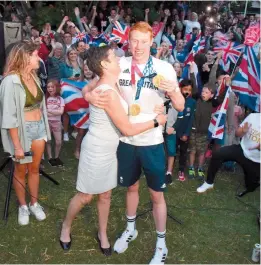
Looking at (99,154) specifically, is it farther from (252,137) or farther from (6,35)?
(6,35)

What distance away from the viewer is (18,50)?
3.43m

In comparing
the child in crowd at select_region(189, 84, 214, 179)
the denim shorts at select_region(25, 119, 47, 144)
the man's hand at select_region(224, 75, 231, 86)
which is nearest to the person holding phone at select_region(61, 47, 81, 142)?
the child in crowd at select_region(189, 84, 214, 179)

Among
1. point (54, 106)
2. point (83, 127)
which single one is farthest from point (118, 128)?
point (83, 127)

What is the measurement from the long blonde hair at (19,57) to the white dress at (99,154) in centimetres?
96

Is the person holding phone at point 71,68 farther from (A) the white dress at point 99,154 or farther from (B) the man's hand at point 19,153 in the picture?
(A) the white dress at point 99,154

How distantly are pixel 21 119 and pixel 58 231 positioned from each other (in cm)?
132

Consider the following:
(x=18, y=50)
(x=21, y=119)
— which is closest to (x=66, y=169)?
(x=21, y=119)

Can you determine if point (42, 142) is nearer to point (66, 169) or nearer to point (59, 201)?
point (59, 201)

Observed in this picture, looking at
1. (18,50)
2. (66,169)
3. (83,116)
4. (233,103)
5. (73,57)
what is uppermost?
(18,50)

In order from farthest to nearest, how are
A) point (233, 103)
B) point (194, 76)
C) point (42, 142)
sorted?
point (194, 76) < point (233, 103) < point (42, 142)

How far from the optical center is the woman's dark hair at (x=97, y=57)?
287cm

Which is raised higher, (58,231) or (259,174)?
(259,174)

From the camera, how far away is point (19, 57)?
11.3 ft

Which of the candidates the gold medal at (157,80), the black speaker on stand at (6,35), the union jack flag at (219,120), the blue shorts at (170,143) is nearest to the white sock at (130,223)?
the gold medal at (157,80)
